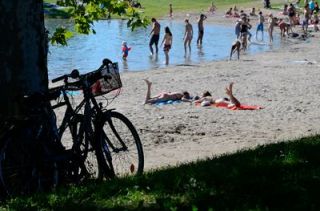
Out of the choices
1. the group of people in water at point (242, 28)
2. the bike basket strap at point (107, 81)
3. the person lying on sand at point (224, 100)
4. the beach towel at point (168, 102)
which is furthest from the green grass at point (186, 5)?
the bike basket strap at point (107, 81)

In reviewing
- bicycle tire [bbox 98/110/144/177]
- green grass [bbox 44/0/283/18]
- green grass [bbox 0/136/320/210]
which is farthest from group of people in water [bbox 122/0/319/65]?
green grass [bbox 0/136/320/210]

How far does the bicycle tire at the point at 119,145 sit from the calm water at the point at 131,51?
21.7 metres

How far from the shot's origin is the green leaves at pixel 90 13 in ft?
32.8

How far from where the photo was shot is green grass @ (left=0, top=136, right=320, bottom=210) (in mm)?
4805

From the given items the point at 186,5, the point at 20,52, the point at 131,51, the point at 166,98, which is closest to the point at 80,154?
the point at 20,52

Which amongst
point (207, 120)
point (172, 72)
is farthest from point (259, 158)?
point (172, 72)

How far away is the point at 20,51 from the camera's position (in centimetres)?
655

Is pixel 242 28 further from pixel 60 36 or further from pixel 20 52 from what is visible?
pixel 20 52

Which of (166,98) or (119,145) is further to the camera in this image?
(166,98)

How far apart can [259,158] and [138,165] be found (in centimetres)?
125

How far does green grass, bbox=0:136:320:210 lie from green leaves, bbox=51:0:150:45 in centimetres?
420

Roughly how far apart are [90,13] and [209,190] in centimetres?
569

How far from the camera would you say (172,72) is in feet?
84.9

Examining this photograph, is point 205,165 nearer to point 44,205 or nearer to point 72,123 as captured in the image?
point 72,123
